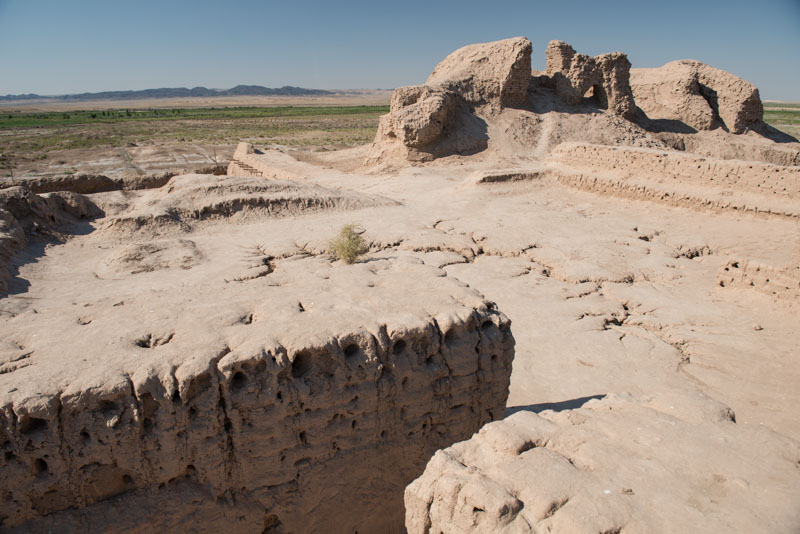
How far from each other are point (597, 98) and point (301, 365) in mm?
21130

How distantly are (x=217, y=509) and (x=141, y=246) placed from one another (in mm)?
5371

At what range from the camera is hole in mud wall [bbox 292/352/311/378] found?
3.51m

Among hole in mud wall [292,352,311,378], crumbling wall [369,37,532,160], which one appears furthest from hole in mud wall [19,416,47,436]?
crumbling wall [369,37,532,160]

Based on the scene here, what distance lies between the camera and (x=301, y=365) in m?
3.54

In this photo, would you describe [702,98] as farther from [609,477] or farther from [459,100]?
[609,477]

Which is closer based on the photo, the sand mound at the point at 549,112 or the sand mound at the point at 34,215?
the sand mound at the point at 34,215

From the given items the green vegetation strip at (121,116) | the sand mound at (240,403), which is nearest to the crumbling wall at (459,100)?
the sand mound at (240,403)

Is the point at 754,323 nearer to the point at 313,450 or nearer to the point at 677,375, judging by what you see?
the point at 677,375

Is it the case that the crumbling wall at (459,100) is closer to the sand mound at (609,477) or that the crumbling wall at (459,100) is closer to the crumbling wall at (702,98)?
the crumbling wall at (702,98)

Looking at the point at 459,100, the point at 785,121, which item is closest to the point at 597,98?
the point at 459,100

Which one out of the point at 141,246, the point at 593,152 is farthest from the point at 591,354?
the point at 593,152

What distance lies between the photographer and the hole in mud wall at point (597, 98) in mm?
20484

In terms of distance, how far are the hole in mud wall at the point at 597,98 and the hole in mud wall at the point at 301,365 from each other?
20553mm

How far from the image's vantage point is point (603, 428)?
2990 millimetres
